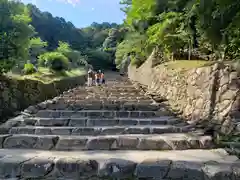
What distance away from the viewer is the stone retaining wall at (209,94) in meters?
4.09

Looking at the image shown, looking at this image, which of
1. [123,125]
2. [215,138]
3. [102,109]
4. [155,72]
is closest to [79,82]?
[155,72]

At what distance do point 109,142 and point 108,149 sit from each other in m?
0.11

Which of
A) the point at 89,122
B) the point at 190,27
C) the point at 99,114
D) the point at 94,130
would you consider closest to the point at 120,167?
the point at 94,130

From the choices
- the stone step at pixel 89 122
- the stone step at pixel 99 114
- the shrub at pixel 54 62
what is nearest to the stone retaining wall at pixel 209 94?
the stone step at pixel 89 122

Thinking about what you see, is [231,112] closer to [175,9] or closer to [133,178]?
[133,178]

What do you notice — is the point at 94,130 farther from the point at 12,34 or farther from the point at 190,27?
the point at 12,34

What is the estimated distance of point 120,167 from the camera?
10.5ft

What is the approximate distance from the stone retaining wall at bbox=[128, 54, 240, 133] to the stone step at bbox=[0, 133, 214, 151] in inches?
21.8

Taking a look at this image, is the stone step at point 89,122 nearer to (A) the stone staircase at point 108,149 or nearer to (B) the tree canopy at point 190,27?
(A) the stone staircase at point 108,149

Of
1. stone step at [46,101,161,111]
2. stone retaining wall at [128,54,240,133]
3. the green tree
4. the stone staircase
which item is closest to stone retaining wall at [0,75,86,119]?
the green tree

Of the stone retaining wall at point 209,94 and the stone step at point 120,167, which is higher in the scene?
the stone retaining wall at point 209,94

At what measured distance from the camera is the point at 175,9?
31.8 ft

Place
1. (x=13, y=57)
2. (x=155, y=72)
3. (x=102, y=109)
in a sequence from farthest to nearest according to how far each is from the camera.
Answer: (x=155, y=72) → (x=13, y=57) → (x=102, y=109)

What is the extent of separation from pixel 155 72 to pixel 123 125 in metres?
4.92
